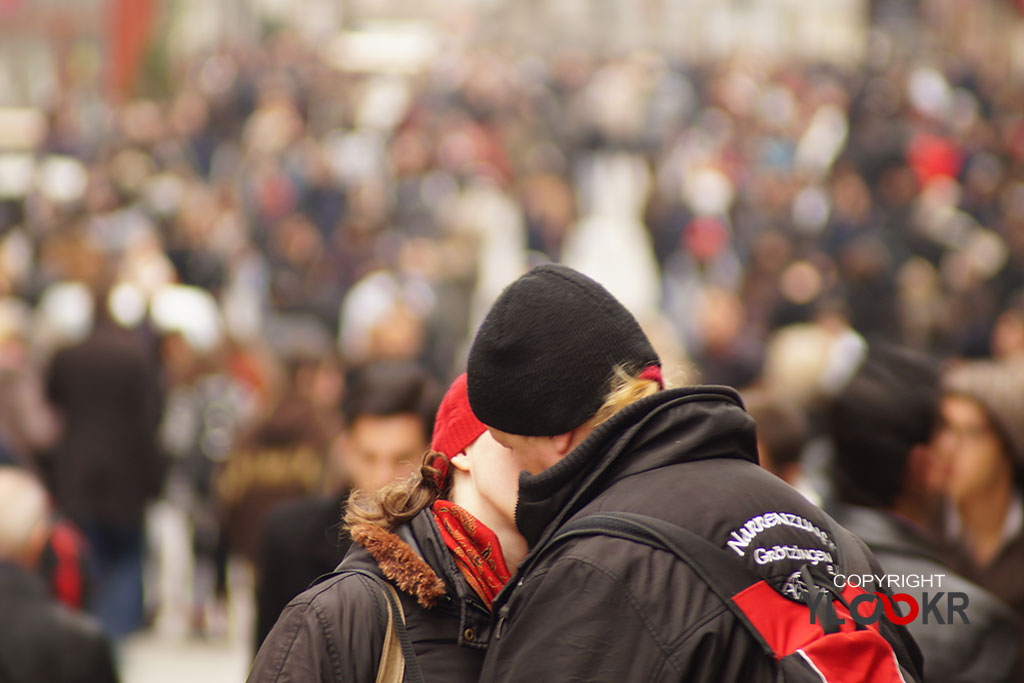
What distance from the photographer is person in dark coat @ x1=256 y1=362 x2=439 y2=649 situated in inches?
160

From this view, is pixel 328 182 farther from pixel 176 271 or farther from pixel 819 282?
pixel 819 282

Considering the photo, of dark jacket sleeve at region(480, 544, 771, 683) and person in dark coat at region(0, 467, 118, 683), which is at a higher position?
dark jacket sleeve at region(480, 544, 771, 683)

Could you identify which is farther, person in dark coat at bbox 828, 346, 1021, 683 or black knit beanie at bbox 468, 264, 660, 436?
person in dark coat at bbox 828, 346, 1021, 683

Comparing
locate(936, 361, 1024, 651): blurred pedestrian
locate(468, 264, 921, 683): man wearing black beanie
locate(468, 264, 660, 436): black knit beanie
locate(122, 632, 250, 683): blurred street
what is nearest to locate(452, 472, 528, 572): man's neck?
locate(468, 264, 921, 683): man wearing black beanie

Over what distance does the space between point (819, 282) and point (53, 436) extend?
6516mm

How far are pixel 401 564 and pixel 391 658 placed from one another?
154mm

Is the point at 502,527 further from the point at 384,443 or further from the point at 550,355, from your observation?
the point at 384,443

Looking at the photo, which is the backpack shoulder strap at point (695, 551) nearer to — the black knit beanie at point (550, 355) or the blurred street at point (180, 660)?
the black knit beanie at point (550, 355)

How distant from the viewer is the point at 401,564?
215cm

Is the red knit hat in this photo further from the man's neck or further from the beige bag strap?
the beige bag strap

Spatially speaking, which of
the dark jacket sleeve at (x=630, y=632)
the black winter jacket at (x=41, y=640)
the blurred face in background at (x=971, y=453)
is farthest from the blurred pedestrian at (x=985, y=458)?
the black winter jacket at (x=41, y=640)

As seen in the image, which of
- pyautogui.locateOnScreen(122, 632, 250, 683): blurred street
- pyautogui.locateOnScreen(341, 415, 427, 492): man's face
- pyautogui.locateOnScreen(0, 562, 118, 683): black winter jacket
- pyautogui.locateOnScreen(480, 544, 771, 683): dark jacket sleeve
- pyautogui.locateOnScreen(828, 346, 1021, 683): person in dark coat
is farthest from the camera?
pyautogui.locateOnScreen(122, 632, 250, 683): blurred street

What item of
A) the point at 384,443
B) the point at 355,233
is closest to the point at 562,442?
the point at 384,443

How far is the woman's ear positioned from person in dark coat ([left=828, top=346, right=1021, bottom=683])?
1.33 meters
